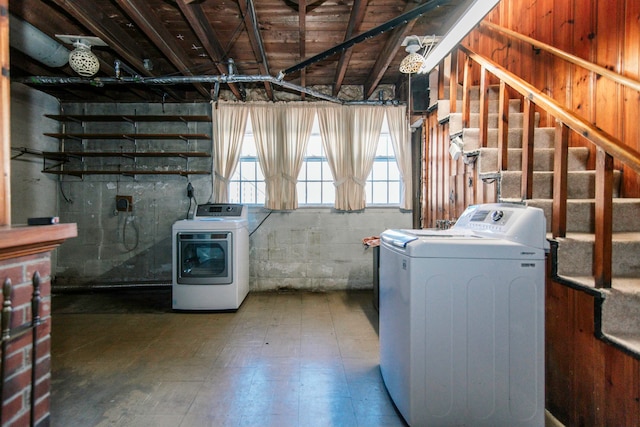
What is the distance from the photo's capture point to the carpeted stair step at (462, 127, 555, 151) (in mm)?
2498

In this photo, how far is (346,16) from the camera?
289 cm

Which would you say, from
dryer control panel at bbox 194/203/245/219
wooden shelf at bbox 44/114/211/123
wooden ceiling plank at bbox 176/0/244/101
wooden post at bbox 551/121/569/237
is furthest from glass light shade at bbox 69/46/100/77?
wooden post at bbox 551/121/569/237

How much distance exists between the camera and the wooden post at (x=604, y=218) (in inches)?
55.1

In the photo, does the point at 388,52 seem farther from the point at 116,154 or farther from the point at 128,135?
the point at 116,154

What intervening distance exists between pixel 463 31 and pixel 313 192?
9.41 ft

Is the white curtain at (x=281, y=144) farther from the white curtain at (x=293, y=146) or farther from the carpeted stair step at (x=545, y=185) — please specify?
the carpeted stair step at (x=545, y=185)

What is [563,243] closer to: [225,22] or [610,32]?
[610,32]

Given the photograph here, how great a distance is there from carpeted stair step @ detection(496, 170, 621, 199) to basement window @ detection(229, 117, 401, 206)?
2442 millimetres

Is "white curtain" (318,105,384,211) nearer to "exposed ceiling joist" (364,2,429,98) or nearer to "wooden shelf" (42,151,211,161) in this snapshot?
"exposed ceiling joist" (364,2,429,98)

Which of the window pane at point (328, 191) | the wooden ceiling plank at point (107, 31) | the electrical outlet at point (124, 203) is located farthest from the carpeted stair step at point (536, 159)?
the electrical outlet at point (124, 203)

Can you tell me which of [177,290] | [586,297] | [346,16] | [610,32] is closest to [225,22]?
[346,16]

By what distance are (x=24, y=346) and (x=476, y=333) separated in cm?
192

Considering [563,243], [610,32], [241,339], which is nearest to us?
[563,243]

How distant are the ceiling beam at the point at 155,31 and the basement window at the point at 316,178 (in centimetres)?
130
